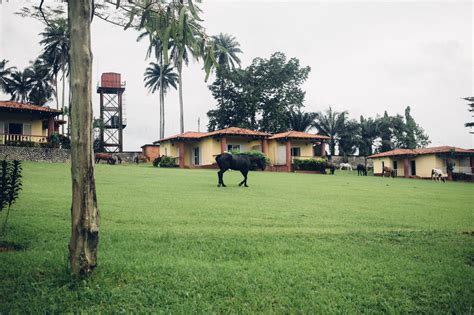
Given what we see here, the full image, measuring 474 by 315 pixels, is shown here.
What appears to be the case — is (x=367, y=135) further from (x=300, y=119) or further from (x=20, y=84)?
(x=20, y=84)

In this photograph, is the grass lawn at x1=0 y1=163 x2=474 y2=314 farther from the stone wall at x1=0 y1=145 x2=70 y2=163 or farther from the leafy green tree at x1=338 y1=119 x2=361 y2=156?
the leafy green tree at x1=338 y1=119 x2=361 y2=156

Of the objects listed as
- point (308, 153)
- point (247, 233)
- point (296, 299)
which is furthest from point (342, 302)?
point (308, 153)

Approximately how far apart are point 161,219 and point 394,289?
469cm

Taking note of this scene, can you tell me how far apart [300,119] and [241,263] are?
1588 inches

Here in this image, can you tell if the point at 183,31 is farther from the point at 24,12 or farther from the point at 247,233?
the point at 24,12

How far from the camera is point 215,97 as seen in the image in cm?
4872

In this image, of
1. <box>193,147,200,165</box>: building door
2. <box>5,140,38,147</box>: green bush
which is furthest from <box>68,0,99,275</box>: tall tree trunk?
<box>193,147,200,165</box>: building door

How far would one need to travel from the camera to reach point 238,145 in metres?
34.6

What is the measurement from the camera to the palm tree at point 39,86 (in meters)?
45.7

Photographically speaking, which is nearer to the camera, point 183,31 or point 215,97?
point 183,31

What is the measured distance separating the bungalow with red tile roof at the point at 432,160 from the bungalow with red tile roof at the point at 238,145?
27.7 feet

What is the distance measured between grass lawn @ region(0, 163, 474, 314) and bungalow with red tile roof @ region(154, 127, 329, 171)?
2431 cm

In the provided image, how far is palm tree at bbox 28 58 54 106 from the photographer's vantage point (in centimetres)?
4572

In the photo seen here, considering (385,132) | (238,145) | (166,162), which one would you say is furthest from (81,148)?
(385,132)
